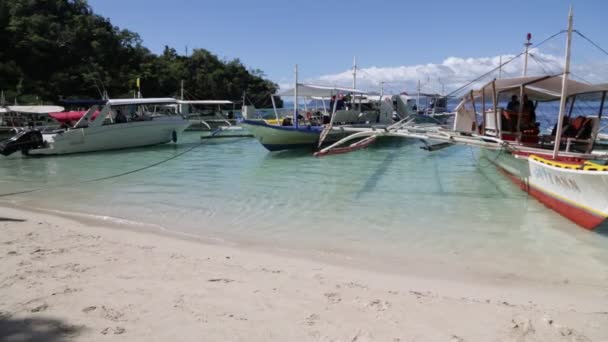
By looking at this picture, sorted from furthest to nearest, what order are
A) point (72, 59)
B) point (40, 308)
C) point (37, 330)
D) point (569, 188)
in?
point (72, 59), point (569, 188), point (40, 308), point (37, 330)

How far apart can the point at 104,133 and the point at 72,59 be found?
3130 cm

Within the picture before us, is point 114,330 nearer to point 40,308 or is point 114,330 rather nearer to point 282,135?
point 40,308

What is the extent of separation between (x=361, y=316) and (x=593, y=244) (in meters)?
4.77

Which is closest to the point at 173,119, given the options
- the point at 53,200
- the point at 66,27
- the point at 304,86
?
the point at 304,86

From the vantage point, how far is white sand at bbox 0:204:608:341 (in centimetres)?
322

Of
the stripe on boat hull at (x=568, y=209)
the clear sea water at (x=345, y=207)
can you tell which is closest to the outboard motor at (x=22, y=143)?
the clear sea water at (x=345, y=207)

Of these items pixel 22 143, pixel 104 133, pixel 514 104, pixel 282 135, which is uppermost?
pixel 514 104

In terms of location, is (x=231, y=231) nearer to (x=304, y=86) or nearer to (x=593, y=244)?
(x=593, y=244)

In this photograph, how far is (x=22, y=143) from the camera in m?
16.5

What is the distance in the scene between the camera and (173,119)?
22.0 metres

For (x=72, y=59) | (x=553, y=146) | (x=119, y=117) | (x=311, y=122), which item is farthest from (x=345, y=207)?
(x=72, y=59)

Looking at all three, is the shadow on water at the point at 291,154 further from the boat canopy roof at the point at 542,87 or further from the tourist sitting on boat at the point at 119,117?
the boat canopy roof at the point at 542,87

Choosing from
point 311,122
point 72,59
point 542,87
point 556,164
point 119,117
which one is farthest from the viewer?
point 72,59

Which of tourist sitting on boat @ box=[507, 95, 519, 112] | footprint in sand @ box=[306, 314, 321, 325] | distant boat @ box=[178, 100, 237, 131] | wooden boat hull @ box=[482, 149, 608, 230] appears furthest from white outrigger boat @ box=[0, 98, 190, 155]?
footprint in sand @ box=[306, 314, 321, 325]
